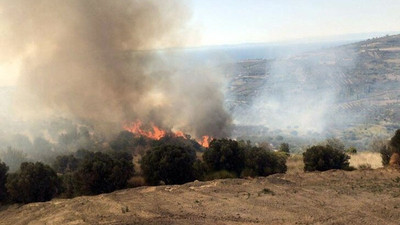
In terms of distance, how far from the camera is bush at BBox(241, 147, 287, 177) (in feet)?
75.2

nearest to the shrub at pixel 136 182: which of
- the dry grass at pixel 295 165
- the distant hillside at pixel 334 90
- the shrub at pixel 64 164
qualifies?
the shrub at pixel 64 164

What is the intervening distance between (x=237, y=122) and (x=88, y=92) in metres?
50.8

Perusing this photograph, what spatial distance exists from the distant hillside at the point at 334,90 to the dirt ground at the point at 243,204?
46610 millimetres

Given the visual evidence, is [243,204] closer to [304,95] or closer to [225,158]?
[225,158]

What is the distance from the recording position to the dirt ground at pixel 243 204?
13.8 meters

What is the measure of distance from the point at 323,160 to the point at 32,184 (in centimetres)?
1844

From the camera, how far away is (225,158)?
923 inches

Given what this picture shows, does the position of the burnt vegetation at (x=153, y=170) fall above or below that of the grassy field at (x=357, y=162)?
above

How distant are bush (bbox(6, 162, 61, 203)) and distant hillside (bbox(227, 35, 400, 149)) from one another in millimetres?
53842

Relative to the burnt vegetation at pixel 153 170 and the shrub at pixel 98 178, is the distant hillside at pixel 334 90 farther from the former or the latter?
the shrub at pixel 98 178

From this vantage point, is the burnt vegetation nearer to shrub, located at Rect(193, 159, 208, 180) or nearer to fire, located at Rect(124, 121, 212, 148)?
shrub, located at Rect(193, 159, 208, 180)

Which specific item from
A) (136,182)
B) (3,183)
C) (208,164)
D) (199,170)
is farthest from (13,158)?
(208,164)

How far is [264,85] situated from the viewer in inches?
5044

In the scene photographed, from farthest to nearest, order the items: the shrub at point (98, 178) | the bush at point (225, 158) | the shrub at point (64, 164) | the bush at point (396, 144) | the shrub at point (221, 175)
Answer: the shrub at point (64, 164) < the bush at point (225, 158) < the bush at point (396, 144) < the shrub at point (221, 175) < the shrub at point (98, 178)
